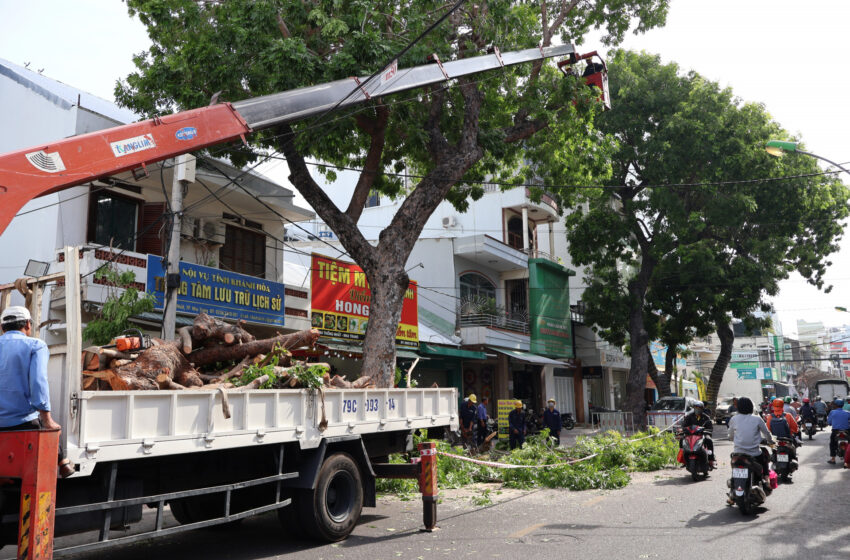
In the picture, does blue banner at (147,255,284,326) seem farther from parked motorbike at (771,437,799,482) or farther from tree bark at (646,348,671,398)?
tree bark at (646,348,671,398)

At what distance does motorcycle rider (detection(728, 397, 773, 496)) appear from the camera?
923 cm

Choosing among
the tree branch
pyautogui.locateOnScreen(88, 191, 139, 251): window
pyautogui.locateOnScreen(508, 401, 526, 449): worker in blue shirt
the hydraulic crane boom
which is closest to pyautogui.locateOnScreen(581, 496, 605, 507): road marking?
the tree branch

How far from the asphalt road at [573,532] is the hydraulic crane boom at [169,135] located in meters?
4.00

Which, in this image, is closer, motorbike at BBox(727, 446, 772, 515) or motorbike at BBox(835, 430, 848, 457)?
motorbike at BBox(727, 446, 772, 515)

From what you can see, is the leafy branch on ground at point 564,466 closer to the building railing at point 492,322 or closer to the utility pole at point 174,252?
the utility pole at point 174,252

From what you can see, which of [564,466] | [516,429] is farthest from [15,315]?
[516,429]

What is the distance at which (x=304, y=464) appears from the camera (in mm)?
7410

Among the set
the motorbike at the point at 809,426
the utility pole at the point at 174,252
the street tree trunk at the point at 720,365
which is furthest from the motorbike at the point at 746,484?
the street tree trunk at the point at 720,365

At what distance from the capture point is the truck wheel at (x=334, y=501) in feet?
24.1

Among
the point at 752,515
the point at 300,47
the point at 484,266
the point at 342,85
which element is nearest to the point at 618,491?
the point at 752,515

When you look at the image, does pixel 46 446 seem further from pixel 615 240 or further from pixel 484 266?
pixel 615 240

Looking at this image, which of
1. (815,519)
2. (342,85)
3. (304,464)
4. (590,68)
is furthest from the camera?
(590,68)

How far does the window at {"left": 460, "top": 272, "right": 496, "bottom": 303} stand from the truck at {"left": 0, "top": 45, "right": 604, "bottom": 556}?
17.3 metres

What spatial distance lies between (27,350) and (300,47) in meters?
7.72
